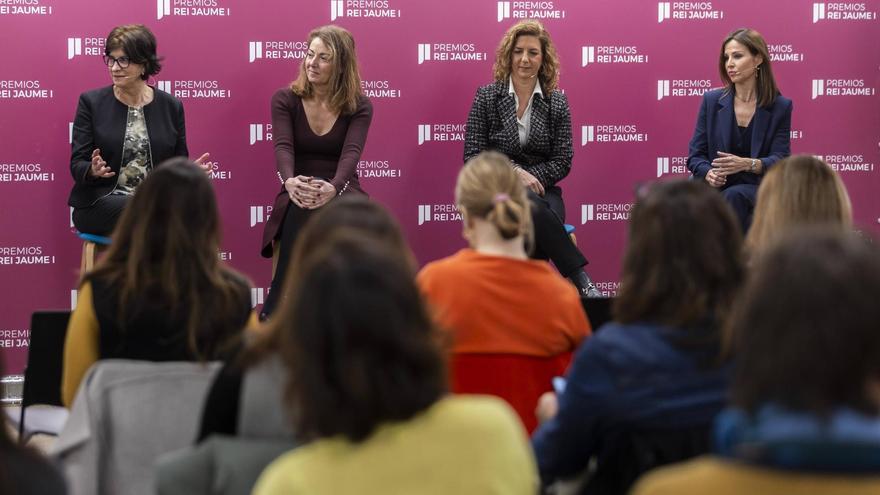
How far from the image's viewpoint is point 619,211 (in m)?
7.02

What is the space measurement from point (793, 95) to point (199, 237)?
518 centimetres

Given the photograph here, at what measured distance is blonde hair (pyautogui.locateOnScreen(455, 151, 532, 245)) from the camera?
3.22 meters

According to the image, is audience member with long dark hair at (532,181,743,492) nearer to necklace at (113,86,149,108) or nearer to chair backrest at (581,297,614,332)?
chair backrest at (581,297,614,332)

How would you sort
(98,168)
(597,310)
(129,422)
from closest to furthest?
(129,422)
(597,310)
(98,168)

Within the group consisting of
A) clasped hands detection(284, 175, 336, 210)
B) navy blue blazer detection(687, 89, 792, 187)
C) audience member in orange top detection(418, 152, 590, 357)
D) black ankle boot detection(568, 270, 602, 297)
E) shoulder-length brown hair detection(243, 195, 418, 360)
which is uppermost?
navy blue blazer detection(687, 89, 792, 187)

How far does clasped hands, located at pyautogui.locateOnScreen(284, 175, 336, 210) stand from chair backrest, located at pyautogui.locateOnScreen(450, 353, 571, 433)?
3.09m

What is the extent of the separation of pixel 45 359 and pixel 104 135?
2489 millimetres

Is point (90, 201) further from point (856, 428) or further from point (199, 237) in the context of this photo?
point (856, 428)

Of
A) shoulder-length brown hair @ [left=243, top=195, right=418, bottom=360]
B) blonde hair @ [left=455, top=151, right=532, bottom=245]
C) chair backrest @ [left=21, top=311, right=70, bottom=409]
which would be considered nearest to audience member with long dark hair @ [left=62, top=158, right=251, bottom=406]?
shoulder-length brown hair @ [left=243, top=195, right=418, bottom=360]

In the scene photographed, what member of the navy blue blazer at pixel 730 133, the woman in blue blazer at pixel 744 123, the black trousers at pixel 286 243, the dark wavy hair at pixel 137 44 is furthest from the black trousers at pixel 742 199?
the dark wavy hair at pixel 137 44

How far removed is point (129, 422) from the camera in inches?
101

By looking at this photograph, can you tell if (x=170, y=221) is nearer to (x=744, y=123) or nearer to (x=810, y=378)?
(x=810, y=378)

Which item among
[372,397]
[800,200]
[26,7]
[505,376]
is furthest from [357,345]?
[26,7]

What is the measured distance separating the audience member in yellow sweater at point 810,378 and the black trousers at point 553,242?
4.43 meters
